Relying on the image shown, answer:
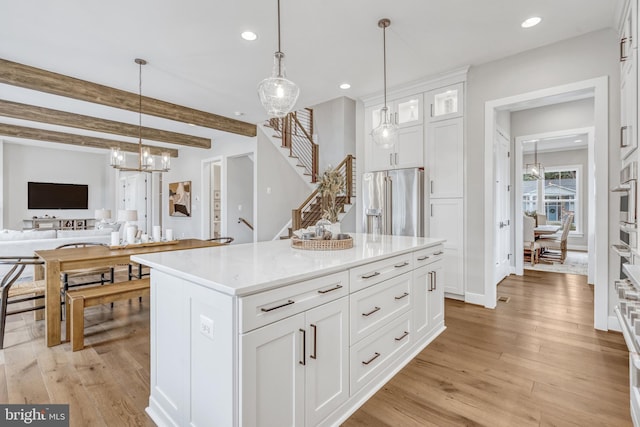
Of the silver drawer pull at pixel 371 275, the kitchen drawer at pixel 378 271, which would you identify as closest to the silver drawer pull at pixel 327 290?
the kitchen drawer at pixel 378 271

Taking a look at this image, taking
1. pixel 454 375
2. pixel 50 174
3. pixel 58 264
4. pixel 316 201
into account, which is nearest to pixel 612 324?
pixel 454 375

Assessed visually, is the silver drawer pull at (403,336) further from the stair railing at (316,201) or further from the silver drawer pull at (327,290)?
the stair railing at (316,201)

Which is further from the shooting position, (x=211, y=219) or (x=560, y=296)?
(x=211, y=219)

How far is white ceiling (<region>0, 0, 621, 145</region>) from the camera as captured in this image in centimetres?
258

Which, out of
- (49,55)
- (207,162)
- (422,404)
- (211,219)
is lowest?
(422,404)

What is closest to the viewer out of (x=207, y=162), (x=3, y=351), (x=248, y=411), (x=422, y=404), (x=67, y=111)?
(x=248, y=411)

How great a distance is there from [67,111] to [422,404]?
6.59m

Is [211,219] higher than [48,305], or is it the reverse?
[211,219]

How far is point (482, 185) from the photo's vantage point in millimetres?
3662

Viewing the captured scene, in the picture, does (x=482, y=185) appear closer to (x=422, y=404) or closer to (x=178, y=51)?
(x=422, y=404)

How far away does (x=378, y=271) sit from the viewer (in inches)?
78.5

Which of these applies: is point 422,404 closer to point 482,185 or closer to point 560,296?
point 482,185

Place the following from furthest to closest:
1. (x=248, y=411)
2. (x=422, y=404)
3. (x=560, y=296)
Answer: (x=560, y=296), (x=422, y=404), (x=248, y=411)

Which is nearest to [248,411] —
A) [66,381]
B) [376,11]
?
[66,381]
